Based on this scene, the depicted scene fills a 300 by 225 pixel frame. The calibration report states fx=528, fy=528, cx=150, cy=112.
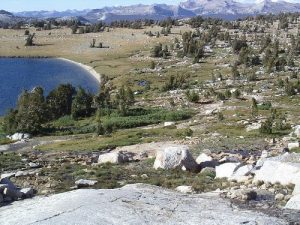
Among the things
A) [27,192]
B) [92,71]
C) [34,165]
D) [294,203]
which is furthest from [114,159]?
[92,71]

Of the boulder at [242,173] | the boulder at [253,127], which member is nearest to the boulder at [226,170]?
the boulder at [242,173]

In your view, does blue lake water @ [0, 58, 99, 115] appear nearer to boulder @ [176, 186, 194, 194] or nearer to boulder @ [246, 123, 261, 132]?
boulder @ [246, 123, 261, 132]

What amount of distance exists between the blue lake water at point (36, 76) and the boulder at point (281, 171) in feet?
238

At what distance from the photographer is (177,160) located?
31.4 m

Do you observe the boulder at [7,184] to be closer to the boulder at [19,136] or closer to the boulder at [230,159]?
the boulder at [230,159]

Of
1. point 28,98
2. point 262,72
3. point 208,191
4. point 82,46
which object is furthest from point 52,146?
point 82,46

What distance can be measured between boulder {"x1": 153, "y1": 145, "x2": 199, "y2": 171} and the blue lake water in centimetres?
6492

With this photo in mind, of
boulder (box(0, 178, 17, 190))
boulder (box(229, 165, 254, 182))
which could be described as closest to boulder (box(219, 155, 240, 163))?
boulder (box(229, 165, 254, 182))

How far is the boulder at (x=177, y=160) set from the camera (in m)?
31.2

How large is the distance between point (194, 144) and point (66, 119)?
31.8 m

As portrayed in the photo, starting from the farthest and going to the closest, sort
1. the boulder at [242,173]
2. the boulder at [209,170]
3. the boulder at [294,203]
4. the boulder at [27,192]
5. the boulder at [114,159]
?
1. the boulder at [114,159]
2. the boulder at [209,170]
3. the boulder at [242,173]
4. the boulder at [27,192]
5. the boulder at [294,203]

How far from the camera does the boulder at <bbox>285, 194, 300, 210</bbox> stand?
2100 centimetres

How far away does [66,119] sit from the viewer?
234ft

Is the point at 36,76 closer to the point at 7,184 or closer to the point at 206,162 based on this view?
the point at 206,162
